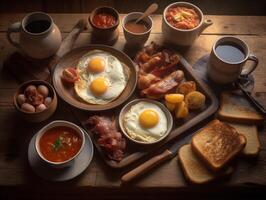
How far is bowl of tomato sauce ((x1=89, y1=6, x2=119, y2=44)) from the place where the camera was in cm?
331

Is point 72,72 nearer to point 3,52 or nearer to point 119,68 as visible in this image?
point 119,68

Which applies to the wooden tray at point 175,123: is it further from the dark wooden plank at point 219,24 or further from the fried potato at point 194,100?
the dark wooden plank at point 219,24

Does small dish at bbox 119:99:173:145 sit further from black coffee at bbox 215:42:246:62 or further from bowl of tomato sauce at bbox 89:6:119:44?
bowl of tomato sauce at bbox 89:6:119:44

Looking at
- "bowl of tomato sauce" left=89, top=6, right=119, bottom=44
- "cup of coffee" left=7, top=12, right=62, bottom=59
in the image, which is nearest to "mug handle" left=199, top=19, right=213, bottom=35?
"bowl of tomato sauce" left=89, top=6, right=119, bottom=44

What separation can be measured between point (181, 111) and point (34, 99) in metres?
1.05

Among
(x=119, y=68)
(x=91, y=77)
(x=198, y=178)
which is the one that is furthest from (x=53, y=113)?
(x=198, y=178)

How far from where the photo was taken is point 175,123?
2980 millimetres

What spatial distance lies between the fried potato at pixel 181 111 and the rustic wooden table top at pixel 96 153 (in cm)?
33

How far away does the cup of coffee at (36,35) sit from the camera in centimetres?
308

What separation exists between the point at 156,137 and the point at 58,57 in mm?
1076

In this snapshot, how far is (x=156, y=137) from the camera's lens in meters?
2.85

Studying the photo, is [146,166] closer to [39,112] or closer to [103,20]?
[39,112]

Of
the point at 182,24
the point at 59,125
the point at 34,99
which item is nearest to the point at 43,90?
the point at 34,99

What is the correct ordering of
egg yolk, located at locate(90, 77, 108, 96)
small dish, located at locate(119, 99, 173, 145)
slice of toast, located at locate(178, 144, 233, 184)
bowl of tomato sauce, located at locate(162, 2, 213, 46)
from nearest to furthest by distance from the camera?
slice of toast, located at locate(178, 144, 233, 184) → small dish, located at locate(119, 99, 173, 145) → egg yolk, located at locate(90, 77, 108, 96) → bowl of tomato sauce, located at locate(162, 2, 213, 46)
